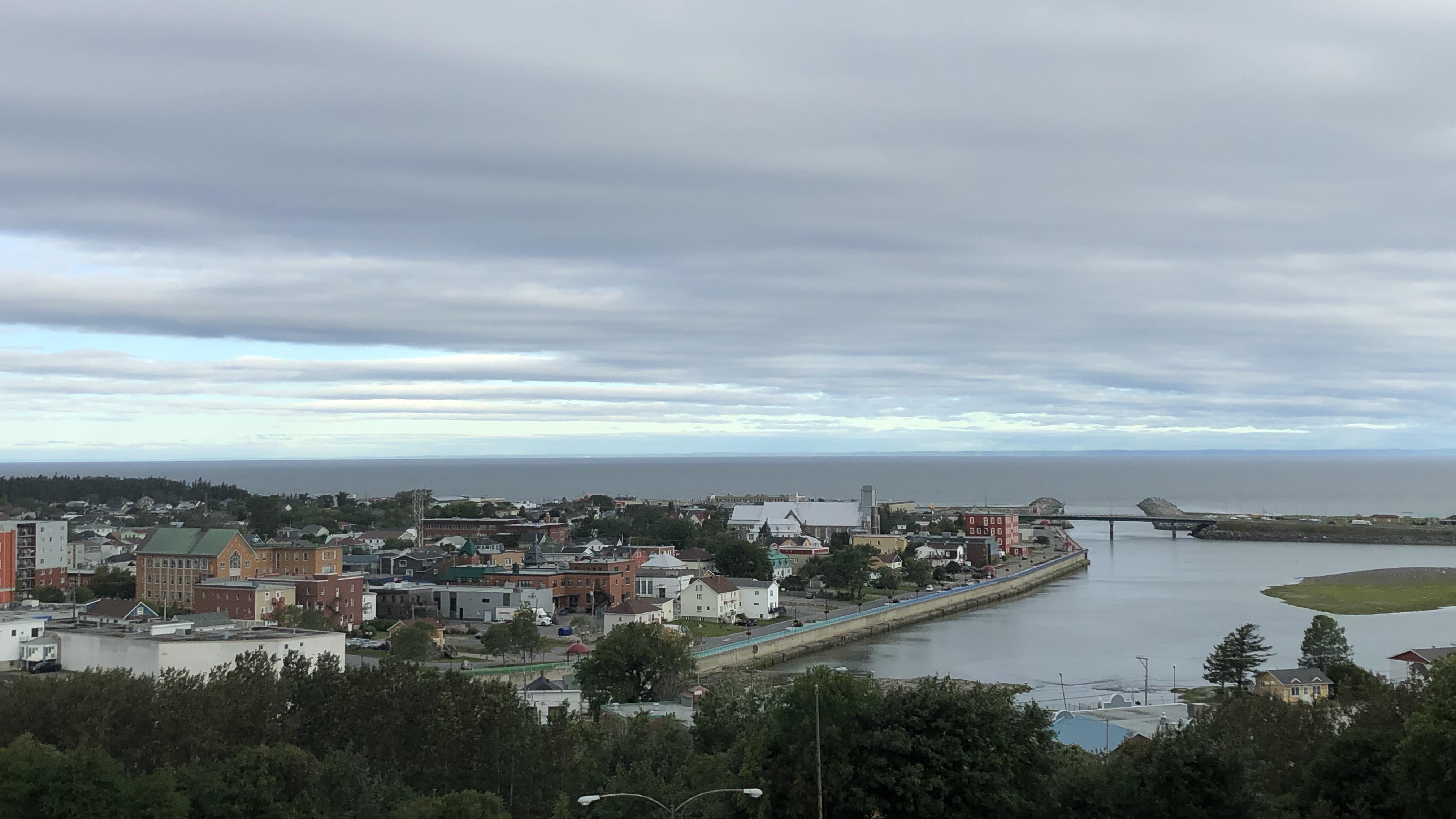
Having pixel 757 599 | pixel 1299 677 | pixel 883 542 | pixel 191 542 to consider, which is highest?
pixel 191 542

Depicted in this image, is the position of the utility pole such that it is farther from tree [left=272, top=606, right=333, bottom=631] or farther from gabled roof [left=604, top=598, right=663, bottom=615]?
gabled roof [left=604, top=598, right=663, bottom=615]

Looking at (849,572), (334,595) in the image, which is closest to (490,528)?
(849,572)

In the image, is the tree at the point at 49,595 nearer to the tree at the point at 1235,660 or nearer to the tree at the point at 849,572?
the tree at the point at 849,572

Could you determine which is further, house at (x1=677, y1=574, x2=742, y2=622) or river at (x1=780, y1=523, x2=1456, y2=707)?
house at (x1=677, y1=574, x2=742, y2=622)

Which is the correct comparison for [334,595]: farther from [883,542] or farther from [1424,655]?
[883,542]

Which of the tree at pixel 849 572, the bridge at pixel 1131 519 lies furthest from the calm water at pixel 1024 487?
the tree at pixel 849 572

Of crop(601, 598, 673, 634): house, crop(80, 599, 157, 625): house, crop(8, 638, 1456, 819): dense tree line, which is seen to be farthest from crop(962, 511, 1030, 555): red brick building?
crop(8, 638, 1456, 819): dense tree line

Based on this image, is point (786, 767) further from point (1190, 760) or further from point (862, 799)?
point (1190, 760)
